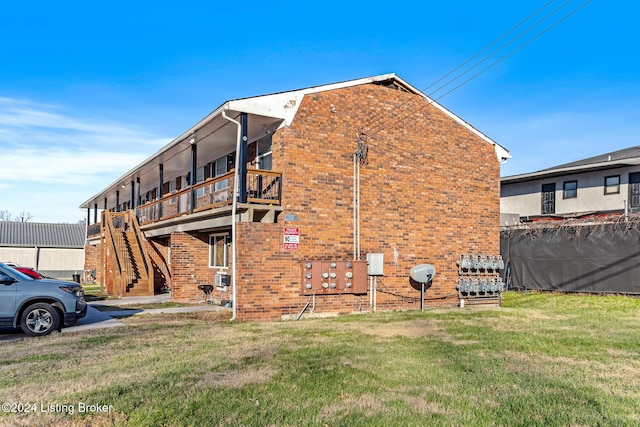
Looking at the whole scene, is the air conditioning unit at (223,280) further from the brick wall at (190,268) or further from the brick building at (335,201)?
the brick wall at (190,268)

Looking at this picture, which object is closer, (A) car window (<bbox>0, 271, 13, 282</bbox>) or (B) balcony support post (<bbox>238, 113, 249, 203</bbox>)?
(A) car window (<bbox>0, 271, 13, 282</bbox>)

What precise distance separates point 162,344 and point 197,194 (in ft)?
27.1

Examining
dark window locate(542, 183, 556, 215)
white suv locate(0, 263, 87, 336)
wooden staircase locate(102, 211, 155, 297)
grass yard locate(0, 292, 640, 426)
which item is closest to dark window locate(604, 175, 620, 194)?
dark window locate(542, 183, 556, 215)

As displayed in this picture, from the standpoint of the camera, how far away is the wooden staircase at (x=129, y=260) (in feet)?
63.6

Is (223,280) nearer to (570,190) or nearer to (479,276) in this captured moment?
(479,276)

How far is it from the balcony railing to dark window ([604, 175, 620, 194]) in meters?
17.8

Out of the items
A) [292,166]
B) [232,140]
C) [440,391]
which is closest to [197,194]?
[232,140]

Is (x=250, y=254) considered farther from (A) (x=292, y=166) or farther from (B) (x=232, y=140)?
(B) (x=232, y=140)

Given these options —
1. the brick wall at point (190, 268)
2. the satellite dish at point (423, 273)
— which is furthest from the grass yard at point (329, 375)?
the brick wall at point (190, 268)

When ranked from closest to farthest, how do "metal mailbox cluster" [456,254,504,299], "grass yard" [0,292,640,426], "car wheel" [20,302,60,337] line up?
1. "grass yard" [0,292,640,426]
2. "car wheel" [20,302,60,337]
3. "metal mailbox cluster" [456,254,504,299]

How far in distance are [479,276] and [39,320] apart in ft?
37.0

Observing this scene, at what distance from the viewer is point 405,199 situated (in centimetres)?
1377

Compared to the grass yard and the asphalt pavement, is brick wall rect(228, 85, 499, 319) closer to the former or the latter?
the grass yard

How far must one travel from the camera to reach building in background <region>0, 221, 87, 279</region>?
123 feet
